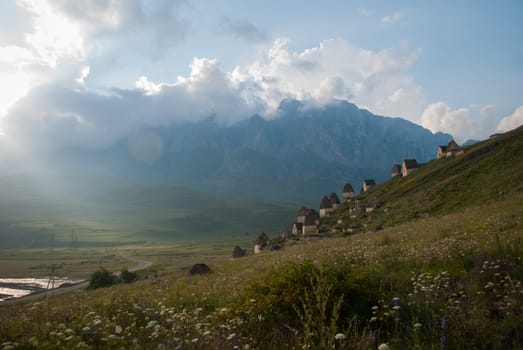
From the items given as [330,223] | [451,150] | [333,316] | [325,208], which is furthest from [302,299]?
[325,208]

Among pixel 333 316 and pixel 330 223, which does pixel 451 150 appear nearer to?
pixel 330 223

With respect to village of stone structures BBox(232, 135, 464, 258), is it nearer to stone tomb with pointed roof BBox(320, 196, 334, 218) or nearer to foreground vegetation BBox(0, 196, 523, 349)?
stone tomb with pointed roof BBox(320, 196, 334, 218)

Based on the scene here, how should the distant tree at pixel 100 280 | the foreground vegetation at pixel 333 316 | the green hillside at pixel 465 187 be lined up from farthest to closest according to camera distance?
the distant tree at pixel 100 280 < the green hillside at pixel 465 187 < the foreground vegetation at pixel 333 316

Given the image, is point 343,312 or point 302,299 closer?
point 302,299

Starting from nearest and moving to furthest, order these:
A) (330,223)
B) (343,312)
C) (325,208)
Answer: (343,312) < (330,223) < (325,208)

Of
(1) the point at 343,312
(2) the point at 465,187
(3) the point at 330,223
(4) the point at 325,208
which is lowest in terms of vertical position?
(1) the point at 343,312

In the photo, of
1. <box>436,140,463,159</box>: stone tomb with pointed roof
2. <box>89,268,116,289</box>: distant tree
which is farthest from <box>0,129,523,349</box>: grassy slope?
<box>436,140,463,159</box>: stone tomb with pointed roof

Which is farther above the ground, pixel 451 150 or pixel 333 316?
pixel 451 150

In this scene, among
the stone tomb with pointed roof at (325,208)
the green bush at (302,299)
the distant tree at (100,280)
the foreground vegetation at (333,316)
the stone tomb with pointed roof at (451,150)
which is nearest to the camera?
→ the foreground vegetation at (333,316)

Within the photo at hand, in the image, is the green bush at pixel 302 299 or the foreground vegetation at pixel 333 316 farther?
the green bush at pixel 302 299

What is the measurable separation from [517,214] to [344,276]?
15729 millimetres

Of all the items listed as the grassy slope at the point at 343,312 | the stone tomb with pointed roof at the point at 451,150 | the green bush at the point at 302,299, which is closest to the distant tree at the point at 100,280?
the grassy slope at the point at 343,312

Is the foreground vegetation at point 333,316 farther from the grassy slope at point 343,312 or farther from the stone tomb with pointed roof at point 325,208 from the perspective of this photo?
the stone tomb with pointed roof at point 325,208

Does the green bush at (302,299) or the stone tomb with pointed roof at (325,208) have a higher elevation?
the stone tomb with pointed roof at (325,208)
